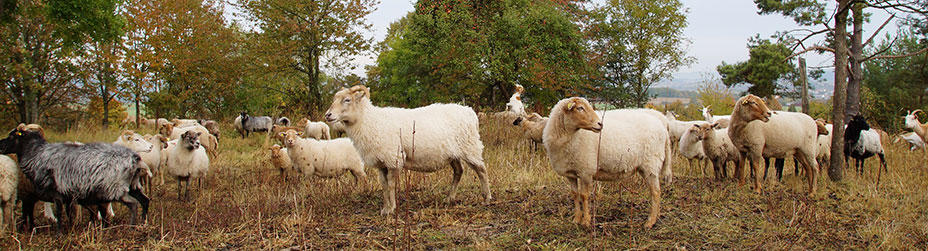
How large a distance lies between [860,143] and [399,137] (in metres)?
9.25

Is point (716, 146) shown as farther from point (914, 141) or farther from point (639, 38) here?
point (639, 38)

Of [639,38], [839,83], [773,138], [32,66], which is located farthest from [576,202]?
[639,38]

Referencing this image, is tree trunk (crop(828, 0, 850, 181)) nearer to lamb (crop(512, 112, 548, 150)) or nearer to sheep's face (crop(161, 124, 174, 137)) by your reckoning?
lamb (crop(512, 112, 548, 150))

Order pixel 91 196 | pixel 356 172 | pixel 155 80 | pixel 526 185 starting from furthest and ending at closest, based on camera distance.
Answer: pixel 155 80
pixel 356 172
pixel 526 185
pixel 91 196

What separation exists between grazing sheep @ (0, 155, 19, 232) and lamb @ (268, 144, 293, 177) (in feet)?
14.6

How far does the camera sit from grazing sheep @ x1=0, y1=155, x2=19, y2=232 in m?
6.03

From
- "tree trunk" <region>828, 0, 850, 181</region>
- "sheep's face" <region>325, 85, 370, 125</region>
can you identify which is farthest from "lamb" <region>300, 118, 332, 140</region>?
"tree trunk" <region>828, 0, 850, 181</region>

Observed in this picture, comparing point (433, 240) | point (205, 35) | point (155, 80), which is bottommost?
point (433, 240)

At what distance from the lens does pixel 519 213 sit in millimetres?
6641

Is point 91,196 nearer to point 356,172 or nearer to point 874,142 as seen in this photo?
point 356,172

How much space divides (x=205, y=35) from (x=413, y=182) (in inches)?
830

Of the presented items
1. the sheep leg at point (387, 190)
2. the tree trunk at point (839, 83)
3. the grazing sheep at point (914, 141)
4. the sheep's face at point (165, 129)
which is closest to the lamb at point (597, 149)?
the sheep leg at point (387, 190)

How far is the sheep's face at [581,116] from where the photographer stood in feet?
17.6

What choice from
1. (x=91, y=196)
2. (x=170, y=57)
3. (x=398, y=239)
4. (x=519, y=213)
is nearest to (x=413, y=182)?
(x=519, y=213)
